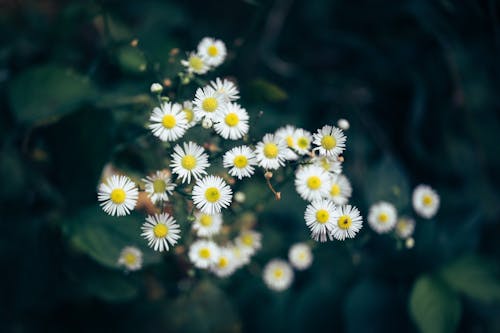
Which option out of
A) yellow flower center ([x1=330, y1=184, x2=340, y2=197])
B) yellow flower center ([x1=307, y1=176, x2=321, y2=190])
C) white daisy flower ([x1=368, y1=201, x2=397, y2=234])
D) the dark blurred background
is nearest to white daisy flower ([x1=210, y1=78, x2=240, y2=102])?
the dark blurred background

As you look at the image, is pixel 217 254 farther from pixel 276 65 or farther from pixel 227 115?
pixel 276 65

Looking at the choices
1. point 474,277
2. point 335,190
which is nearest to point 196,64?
point 335,190

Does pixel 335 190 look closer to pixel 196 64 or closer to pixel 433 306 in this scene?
pixel 196 64

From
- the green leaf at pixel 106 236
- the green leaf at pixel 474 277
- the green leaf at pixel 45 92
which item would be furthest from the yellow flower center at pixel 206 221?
the green leaf at pixel 474 277

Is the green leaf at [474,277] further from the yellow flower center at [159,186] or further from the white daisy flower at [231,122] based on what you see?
the yellow flower center at [159,186]

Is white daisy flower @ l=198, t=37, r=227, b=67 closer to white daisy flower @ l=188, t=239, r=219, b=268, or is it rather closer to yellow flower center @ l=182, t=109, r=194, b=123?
yellow flower center @ l=182, t=109, r=194, b=123

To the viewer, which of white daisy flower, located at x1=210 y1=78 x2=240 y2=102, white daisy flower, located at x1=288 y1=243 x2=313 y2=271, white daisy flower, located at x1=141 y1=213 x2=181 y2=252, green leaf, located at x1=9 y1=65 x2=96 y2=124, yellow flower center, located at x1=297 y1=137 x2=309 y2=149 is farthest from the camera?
white daisy flower, located at x1=288 y1=243 x2=313 y2=271
